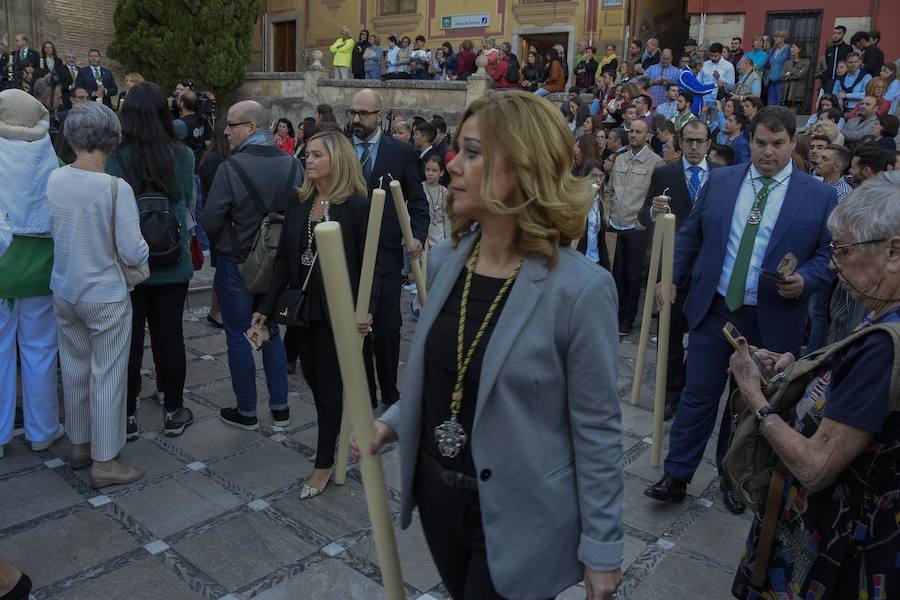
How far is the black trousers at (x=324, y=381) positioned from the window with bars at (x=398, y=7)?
22.3 m

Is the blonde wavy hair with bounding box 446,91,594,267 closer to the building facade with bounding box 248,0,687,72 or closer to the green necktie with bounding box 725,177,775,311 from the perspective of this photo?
the green necktie with bounding box 725,177,775,311

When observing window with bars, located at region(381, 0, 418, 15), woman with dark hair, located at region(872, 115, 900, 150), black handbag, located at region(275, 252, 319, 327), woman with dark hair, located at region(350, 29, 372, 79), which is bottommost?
black handbag, located at region(275, 252, 319, 327)

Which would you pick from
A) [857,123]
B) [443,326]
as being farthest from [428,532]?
[857,123]

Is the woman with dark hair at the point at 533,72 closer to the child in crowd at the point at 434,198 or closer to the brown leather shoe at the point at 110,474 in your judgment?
the child in crowd at the point at 434,198

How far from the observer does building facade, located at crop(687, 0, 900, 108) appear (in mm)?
17859

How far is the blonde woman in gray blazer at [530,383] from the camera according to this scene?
1.76 meters

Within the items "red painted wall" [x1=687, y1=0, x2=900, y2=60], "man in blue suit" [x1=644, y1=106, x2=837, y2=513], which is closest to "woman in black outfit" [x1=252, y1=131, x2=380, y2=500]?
"man in blue suit" [x1=644, y1=106, x2=837, y2=513]

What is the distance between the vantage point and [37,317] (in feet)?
13.8

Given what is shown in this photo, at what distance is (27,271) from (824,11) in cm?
1942

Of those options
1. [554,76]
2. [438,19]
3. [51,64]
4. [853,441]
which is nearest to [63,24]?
[51,64]

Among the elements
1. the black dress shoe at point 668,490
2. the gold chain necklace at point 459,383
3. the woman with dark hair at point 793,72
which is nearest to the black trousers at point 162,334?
the black dress shoe at point 668,490

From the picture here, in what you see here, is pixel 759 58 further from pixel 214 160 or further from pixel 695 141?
pixel 214 160

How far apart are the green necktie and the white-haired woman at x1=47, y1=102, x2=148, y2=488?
2.92 meters

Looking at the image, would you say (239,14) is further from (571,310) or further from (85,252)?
(571,310)
